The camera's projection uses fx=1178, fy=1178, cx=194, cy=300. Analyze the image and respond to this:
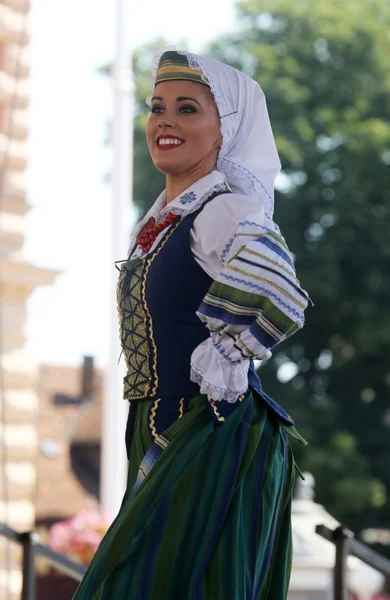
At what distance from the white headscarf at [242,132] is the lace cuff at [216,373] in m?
0.35

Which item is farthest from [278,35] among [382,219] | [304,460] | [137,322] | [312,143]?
[137,322]

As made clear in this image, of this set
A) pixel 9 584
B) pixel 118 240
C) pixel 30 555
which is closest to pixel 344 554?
pixel 30 555

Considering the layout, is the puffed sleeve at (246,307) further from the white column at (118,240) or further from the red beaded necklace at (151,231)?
the white column at (118,240)

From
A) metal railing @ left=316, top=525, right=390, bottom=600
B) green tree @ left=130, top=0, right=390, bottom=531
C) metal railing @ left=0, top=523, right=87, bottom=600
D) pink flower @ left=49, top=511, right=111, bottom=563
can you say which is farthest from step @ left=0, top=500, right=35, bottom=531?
green tree @ left=130, top=0, right=390, bottom=531

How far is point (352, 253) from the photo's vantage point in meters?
15.8

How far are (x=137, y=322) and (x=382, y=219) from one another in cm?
1372

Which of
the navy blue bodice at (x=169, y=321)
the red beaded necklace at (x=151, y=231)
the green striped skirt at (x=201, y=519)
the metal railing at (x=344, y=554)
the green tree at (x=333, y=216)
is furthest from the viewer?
the green tree at (x=333, y=216)

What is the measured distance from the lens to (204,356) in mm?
2180

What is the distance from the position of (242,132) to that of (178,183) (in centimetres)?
17

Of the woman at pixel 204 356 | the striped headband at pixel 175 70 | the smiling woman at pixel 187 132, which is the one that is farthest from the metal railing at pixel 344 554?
the striped headband at pixel 175 70

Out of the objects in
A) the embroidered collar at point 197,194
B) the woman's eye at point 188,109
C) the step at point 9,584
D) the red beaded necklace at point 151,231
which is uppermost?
the woman's eye at point 188,109

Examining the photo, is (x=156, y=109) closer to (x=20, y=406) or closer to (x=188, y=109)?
(x=188, y=109)

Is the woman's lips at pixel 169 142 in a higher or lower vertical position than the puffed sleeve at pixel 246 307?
higher

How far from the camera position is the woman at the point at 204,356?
2.12m
